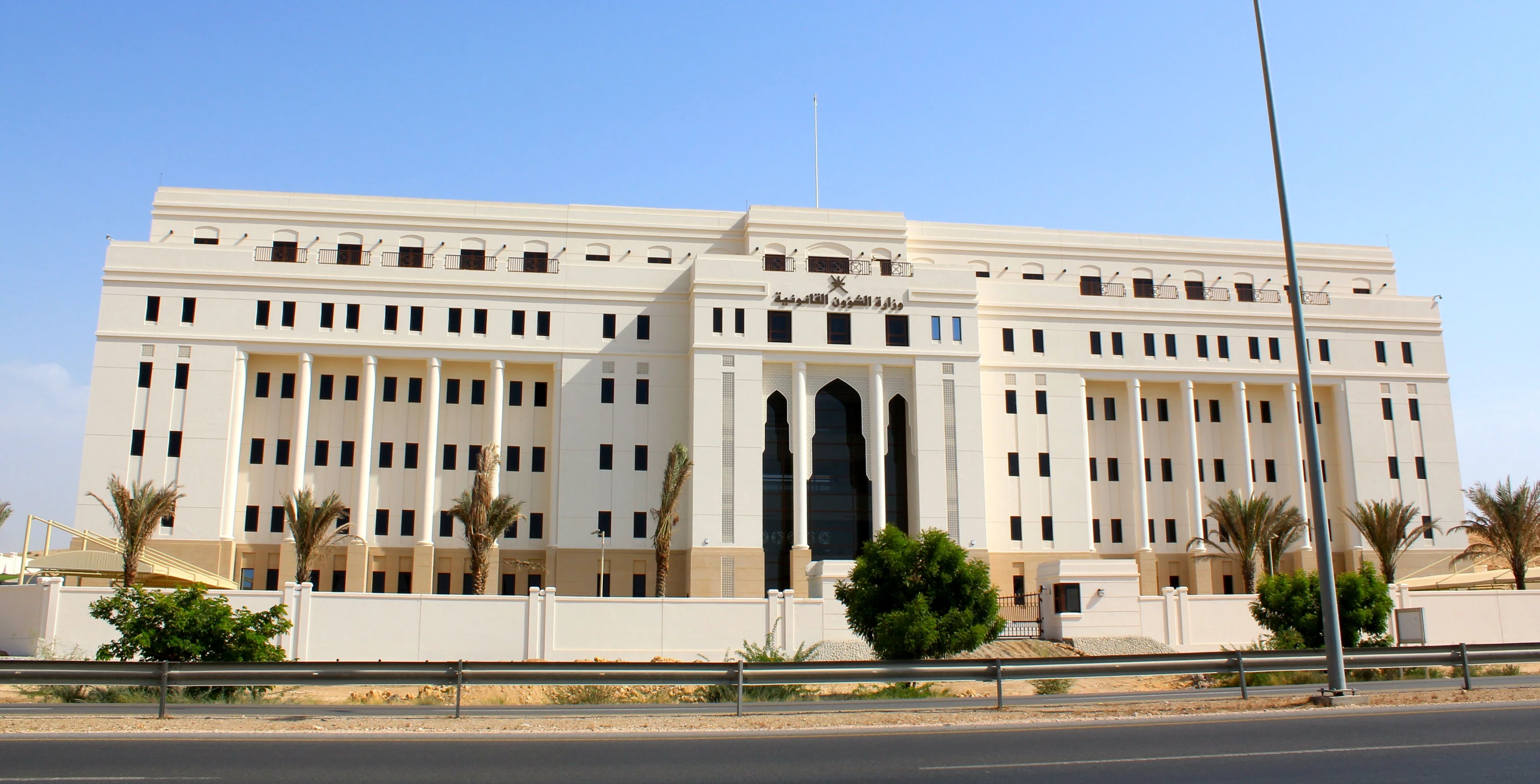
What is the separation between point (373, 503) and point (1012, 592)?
Answer: 1147 inches

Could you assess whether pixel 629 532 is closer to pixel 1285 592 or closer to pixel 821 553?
pixel 821 553

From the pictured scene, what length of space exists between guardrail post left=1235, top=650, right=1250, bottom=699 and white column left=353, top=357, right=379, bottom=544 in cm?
4016

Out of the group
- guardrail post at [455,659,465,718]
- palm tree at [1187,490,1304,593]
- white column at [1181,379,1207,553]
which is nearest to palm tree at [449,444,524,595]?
guardrail post at [455,659,465,718]

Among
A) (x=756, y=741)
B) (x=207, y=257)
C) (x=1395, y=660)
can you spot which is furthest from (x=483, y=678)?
(x=207, y=257)

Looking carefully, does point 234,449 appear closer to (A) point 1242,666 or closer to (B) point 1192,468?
(A) point 1242,666

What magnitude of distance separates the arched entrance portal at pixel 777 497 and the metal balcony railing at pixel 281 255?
949 inches

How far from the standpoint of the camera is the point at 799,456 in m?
49.3

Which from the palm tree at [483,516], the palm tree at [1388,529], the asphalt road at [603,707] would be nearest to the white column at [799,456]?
the palm tree at [483,516]

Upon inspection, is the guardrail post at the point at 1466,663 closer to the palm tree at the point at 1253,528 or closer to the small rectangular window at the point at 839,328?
the palm tree at the point at 1253,528

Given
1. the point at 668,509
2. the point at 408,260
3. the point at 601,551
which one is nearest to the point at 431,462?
the point at 601,551

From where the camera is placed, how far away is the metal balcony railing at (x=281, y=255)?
175 feet

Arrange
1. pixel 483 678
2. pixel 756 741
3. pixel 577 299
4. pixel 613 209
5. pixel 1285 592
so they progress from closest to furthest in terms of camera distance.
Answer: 1. pixel 756 741
2. pixel 483 678
3. pixel 1285 592
4. pixel 577 299
5. pixel 613 209

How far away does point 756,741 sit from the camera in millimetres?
13609

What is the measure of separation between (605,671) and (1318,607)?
20809 millimetres
